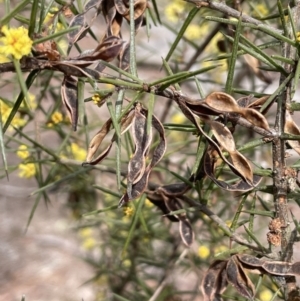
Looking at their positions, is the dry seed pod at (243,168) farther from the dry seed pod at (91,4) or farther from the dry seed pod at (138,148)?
the dry seed pod at (91,4)

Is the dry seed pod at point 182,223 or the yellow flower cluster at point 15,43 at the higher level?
the yellow flower cluster at point 15,43

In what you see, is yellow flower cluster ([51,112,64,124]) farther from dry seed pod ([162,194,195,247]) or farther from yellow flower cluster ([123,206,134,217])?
dry seed pod ([162,194,195,247])

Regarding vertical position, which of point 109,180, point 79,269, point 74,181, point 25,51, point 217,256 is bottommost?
point 79,269

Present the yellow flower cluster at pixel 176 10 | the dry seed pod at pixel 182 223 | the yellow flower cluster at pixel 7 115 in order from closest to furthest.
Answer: the dry seed pod at pixel 182 223 → the yellow flower cluster at pixel 7 115 → the yellow flower cluster at pixel 176 10

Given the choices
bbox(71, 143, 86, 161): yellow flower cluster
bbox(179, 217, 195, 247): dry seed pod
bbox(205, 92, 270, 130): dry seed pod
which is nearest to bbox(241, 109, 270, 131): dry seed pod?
bbox(205, 92, 270, 130): dry seed pod

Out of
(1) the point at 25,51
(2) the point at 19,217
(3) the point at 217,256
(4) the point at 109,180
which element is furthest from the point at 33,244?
(1) the point at 25,51

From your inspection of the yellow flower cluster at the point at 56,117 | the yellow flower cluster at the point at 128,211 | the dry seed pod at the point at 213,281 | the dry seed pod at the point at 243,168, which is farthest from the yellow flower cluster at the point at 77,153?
the dry seed pod at the point at 243,168

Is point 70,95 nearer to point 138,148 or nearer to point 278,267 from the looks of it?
point 138,148

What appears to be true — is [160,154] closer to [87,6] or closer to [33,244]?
[87,6]
